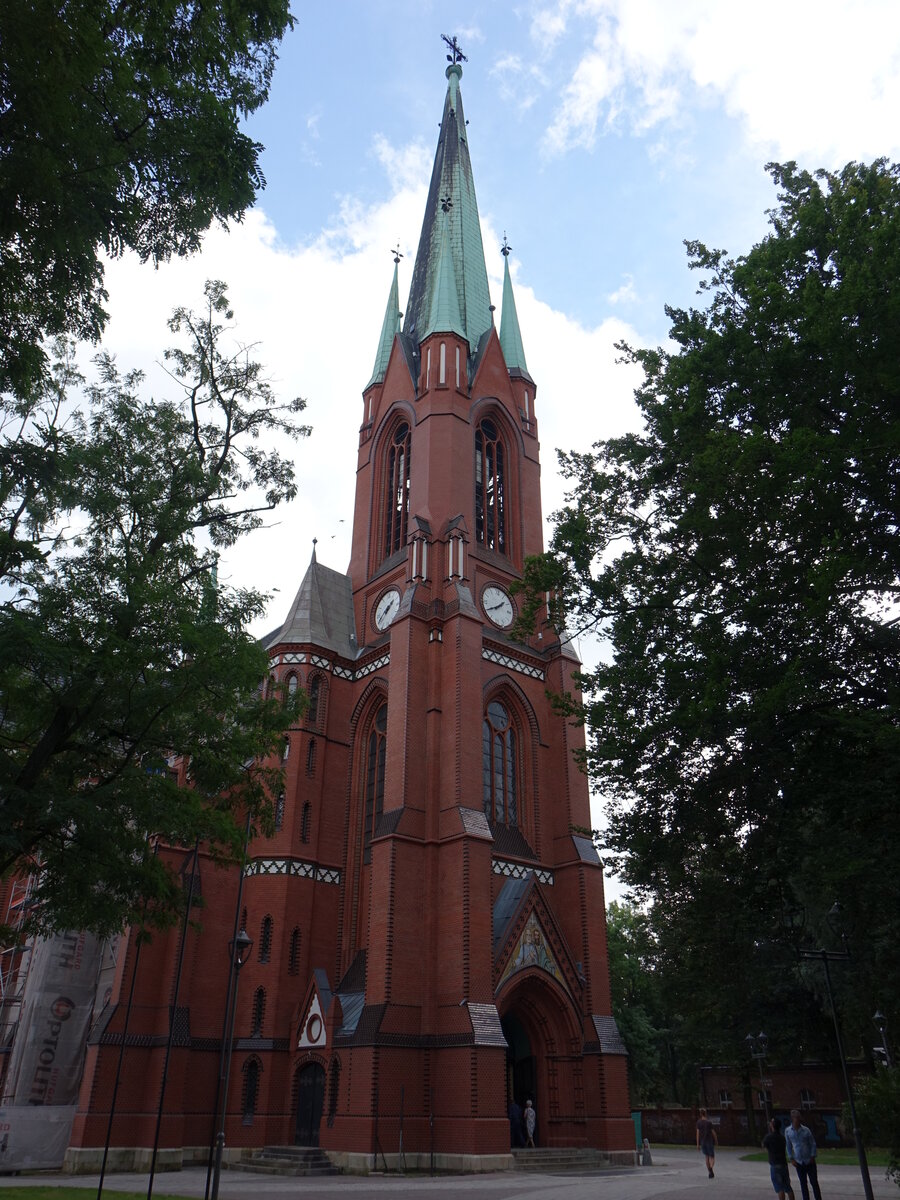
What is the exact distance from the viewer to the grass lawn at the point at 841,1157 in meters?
25.5

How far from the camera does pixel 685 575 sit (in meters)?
15.8

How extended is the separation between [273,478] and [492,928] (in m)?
13.6

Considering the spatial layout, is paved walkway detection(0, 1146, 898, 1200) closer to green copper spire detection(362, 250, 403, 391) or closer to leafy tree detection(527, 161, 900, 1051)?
leafy tree detection(527, 161, 900, 1051)

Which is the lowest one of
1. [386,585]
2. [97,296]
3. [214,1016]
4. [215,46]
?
[214,1016]

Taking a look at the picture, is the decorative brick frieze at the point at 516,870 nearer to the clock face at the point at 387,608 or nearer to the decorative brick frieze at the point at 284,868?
the decorative brick frieze at the point at 284,868

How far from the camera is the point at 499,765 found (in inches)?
1102

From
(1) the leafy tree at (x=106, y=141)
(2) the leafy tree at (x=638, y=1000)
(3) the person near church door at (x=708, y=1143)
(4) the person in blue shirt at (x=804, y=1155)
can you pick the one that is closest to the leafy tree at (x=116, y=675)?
(1) the leafy tree at (x=106, y=141)

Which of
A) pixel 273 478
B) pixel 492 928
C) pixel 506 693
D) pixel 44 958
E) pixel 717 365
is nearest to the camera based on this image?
pixel 717 365

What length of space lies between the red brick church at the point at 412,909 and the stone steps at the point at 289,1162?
1.90 feet

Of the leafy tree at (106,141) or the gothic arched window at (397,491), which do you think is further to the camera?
the gothic arched window at (397,491)

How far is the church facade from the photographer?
21750 mm

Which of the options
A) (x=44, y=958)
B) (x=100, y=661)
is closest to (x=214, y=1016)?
(x=44, y=958)

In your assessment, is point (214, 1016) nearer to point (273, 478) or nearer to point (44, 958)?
point (44, 958)

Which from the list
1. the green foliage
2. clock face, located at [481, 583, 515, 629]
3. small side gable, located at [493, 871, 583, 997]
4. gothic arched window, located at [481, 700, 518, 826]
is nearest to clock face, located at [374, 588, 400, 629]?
clock face, located at [481, 583, 515, 629]
